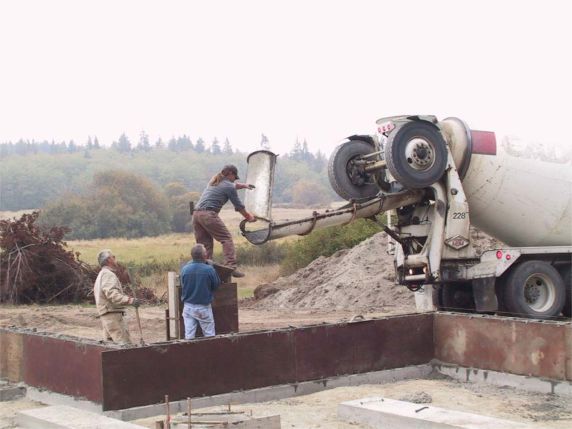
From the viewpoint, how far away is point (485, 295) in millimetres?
14484

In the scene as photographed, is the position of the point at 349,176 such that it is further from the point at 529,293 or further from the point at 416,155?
the point at 529,293

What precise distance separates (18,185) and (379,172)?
322 feet

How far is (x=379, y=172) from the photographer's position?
1469 cm

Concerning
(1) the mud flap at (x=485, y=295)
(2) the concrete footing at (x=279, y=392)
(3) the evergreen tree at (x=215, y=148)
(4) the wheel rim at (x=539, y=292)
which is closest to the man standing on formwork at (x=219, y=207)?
(2) the concrete footing at (x=279, y=392)

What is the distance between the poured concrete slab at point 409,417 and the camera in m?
8.09

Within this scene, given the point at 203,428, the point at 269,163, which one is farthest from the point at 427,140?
the point at 203,428

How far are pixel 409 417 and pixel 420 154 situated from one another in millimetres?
6144

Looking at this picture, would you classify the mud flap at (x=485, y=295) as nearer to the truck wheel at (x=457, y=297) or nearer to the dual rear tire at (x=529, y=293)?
the dual rear tire at (x=529, y=293)

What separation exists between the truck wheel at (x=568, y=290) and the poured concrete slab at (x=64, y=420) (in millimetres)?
8477

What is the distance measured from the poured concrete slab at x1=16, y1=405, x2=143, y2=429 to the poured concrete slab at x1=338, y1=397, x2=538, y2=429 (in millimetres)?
2124

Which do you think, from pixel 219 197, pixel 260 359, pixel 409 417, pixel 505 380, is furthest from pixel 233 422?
pixel 219 197

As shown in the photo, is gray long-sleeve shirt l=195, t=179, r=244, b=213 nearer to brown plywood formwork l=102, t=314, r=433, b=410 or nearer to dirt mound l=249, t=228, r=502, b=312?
brown plywood formwork l=102, t=314, r=433, b=410

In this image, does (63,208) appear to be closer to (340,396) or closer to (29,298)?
(29,298)

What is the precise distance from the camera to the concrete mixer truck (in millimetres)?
14117
